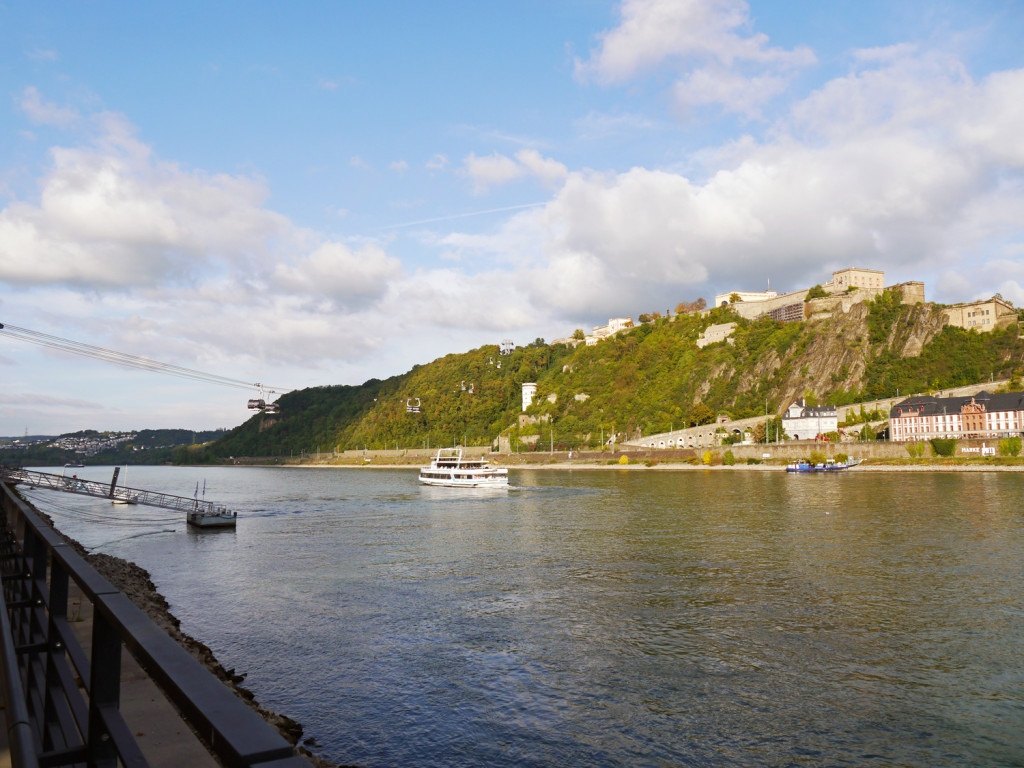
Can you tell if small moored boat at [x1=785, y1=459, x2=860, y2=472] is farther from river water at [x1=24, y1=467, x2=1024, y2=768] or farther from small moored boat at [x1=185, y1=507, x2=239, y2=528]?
small moored boat at [x1=185, y1=507, x2=239, y2=528]

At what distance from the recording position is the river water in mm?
11281

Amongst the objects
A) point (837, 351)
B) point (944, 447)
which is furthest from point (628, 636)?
point (837, 351)

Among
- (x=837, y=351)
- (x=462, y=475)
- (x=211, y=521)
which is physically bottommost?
(x=211, y=521)

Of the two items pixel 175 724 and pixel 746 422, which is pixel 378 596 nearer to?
pixel 175 724

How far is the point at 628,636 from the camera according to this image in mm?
16219

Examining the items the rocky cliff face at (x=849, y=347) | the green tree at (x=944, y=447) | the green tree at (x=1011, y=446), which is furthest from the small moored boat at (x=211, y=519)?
the rocky cliff face at (x=849, y=347)

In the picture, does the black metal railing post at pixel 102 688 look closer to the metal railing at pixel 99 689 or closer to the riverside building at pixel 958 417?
the metal railing at pixel 99 689

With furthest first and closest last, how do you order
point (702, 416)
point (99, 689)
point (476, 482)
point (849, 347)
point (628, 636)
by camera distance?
A: point (702, 416), point (849, 347), point (476, 482), point (628, 636), point (99, 689)

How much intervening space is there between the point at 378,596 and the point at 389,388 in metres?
170

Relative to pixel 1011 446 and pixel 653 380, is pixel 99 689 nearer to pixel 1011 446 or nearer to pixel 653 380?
pixel 1011 446

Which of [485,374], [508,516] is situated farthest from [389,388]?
[508,516]

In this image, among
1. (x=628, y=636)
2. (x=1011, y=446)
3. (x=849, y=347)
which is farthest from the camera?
(x=849, y=347)

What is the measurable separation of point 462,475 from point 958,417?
59.9m

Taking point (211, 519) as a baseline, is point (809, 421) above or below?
above
